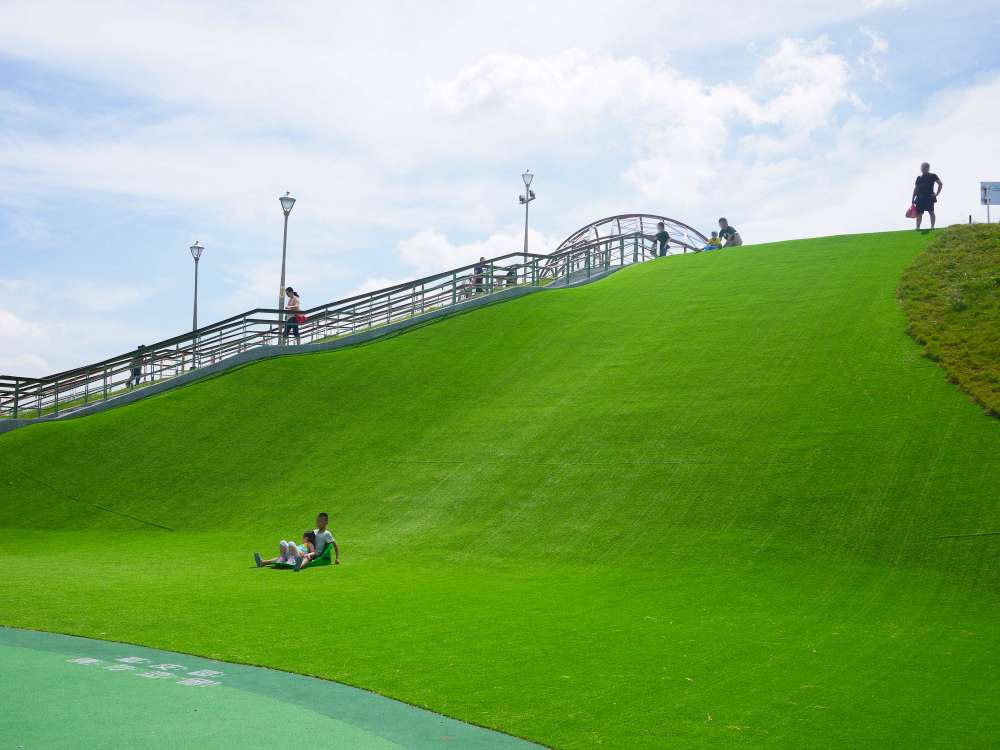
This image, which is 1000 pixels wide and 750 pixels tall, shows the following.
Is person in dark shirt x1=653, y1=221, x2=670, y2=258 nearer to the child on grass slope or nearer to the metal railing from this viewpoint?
the metal railing

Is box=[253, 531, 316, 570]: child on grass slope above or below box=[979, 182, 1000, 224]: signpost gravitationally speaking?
below

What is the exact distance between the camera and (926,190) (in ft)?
90.0

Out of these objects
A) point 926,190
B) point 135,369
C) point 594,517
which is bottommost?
point 594,517

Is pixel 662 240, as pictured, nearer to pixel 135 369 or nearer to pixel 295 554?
pixel 135 369

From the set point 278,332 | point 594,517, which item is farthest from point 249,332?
point 594,517

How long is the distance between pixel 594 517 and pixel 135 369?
1799 cm

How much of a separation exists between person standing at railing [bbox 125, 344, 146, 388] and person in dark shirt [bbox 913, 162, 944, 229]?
931 inches

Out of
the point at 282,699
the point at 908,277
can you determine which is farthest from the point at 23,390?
the point at 908,277

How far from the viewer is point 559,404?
68.8 ft

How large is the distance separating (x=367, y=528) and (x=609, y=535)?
15.4 ft

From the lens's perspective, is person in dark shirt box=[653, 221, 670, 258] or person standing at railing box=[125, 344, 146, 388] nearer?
person standing at railing box=[125, 344, 146, 388]

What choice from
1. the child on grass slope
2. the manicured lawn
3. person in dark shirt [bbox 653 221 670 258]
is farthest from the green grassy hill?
person in dark shirt [bbox 653 221 670 258]

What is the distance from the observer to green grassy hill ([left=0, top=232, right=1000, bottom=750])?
8758 millimetres

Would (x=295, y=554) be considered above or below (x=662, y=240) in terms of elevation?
below
